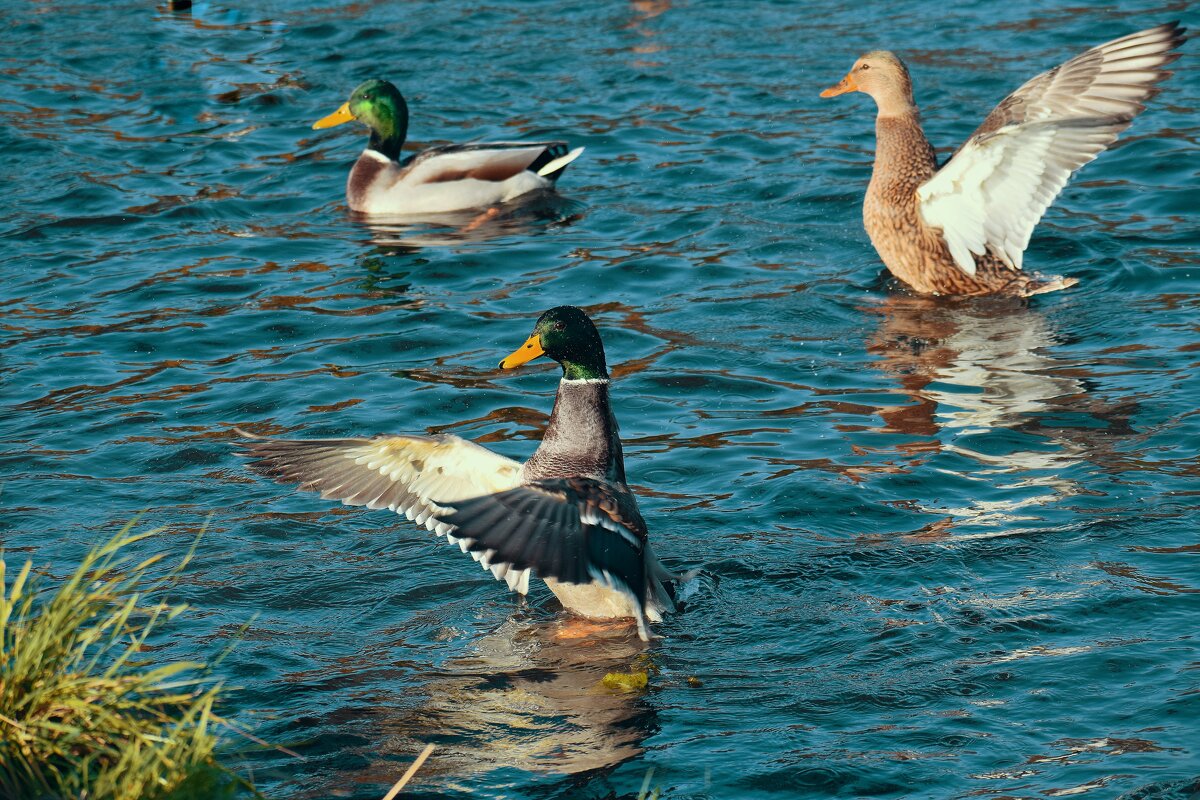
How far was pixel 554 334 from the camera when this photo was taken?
5547 millimetres

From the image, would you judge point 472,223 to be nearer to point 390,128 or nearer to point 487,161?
point 487,161

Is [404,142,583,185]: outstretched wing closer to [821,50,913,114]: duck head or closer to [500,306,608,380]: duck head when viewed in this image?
[821,50,913,114]: duck head

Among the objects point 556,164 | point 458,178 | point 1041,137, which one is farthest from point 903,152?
point 458,178

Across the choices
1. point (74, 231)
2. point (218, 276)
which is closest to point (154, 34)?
point (74, 231)

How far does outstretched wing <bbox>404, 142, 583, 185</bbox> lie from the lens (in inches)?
404

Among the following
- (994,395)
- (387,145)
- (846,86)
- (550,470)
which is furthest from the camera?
(387,145)

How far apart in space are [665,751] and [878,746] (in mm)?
Answer: 605

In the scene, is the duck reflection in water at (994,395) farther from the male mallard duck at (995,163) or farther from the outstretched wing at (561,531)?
the outstretched wing at (561,531)

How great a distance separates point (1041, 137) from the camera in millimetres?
7695

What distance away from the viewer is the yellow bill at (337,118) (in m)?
11.2

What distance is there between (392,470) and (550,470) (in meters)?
0.66


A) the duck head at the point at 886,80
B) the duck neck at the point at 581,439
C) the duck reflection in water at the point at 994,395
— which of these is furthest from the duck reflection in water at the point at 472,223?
the duck neck at the point at 581,439

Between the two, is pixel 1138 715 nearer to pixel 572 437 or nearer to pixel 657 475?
pixel 572 437

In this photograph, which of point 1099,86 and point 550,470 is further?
point 1099,86
